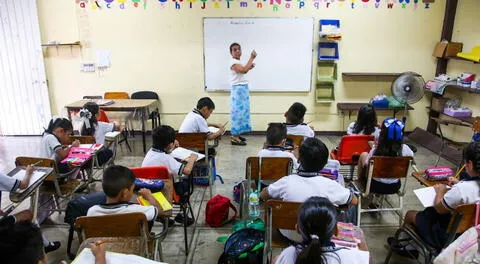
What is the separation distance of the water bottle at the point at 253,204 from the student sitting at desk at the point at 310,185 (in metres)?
0.81

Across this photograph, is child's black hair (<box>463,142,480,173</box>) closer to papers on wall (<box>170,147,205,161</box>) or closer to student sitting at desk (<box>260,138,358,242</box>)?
student sitting at desk (<box>260,138,358,242</box>)

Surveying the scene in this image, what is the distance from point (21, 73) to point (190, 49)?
278 cm

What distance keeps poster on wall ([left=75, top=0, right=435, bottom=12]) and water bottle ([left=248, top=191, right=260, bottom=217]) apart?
3563mm

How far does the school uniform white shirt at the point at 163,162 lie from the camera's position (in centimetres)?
269

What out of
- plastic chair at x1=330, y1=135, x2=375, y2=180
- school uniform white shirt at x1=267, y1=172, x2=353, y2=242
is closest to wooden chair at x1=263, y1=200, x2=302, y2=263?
school uniform white shirt at x1=267, y1=172, x2=353, y2=242

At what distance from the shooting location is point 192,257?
271cm

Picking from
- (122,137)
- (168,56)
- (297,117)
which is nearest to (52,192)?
(297,117)

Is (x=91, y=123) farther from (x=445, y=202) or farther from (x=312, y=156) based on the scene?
(x=445, y=202)

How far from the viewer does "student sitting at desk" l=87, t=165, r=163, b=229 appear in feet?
5.94

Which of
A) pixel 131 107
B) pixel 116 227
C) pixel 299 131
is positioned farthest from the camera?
pixel 131 107

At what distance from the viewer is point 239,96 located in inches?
214

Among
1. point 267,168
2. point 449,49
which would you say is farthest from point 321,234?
point 449,49

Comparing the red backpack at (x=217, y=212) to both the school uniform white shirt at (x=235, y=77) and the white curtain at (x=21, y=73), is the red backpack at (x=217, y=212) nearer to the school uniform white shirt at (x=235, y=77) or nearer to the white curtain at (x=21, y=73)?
the school uniform white shirt at (x=235, y=77)

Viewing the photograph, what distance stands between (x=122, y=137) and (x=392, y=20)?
185 inches
